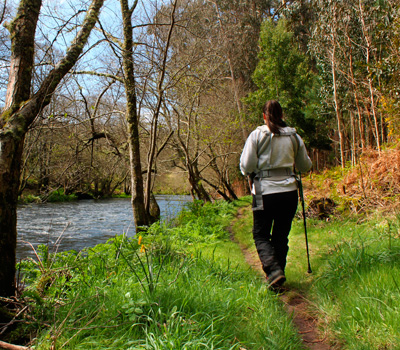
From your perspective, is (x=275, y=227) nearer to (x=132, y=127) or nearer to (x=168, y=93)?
(x=132, y=127)

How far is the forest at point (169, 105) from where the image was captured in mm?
2869

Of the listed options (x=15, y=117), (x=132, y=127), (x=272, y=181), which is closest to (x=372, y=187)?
(x=272, y=181)

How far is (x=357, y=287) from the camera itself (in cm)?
287

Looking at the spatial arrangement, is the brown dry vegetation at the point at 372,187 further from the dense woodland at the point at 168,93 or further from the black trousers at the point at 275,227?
the black trousers at the point at 275,227

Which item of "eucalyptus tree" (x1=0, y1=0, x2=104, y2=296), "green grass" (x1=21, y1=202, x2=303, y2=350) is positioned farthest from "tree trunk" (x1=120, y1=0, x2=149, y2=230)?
"green grass" (x1=21, y1=202, x2=303, y2=350)

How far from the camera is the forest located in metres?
2.87

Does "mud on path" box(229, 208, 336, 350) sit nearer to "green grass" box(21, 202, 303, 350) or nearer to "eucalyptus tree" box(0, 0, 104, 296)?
"green grass" box(21, 202, 303, 350)

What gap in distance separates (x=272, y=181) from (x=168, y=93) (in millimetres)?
7197

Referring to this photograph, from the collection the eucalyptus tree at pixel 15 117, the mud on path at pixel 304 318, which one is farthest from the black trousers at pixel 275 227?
the eucalyptus tree at pixel 15 117

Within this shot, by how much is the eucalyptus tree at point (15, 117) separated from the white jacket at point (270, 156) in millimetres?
2239

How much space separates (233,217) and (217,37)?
6.37 m

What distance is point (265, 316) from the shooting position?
8.80 ft

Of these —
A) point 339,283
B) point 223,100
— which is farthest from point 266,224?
point 223,100

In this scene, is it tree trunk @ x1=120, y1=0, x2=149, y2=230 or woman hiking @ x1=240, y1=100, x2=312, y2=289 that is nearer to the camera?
woman hiking @ x1=240, y1=100, x2=312, y2=289
